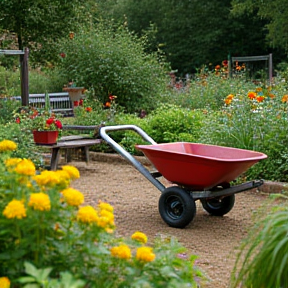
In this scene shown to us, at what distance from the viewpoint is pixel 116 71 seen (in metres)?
11.8

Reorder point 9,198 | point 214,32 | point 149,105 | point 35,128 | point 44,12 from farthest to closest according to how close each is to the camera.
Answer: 1. point 214,32
2. point 44,12
3. point 149,105
4. point 35,128
5. point 9,198

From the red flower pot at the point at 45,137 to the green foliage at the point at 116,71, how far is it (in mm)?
4279

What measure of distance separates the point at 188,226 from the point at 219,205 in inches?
18.3

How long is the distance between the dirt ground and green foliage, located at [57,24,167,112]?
3.70 meters

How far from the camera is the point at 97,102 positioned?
11.0 metres

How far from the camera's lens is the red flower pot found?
7.46m

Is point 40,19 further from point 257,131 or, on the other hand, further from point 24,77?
point 257,131

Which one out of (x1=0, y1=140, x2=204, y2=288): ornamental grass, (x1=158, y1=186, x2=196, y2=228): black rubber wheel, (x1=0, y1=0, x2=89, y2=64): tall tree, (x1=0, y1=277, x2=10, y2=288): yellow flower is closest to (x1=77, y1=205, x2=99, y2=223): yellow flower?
(x1=0, y1=140, x2=204, y2=288): ornamental grass

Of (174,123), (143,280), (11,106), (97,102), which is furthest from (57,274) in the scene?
(97,102)

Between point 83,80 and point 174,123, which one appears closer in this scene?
point 174,123

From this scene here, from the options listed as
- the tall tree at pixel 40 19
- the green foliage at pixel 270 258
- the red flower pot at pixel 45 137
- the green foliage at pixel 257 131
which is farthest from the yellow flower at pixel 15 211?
the tall tree at pixel 40 19

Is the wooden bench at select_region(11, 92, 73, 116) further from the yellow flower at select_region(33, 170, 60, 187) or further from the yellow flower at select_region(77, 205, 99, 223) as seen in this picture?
the yellow flower at select_region(77, 205, 99, 223)

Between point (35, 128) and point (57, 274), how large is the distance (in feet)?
18.3

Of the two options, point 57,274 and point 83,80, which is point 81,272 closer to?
point 57,274
